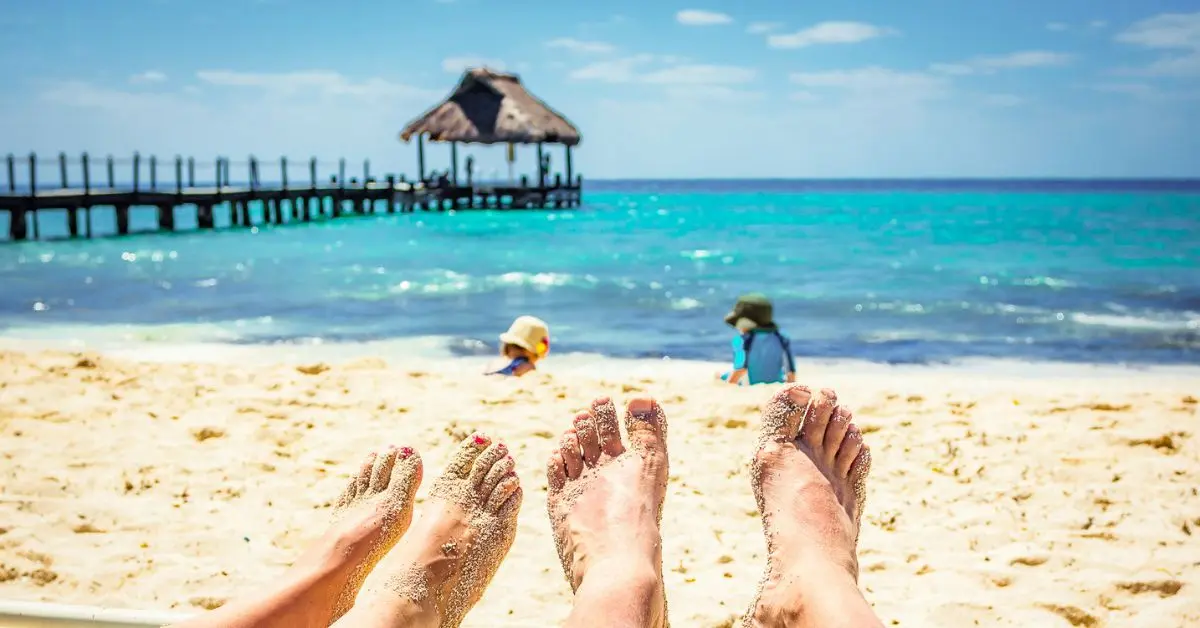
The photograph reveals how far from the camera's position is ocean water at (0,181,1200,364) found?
344 inches

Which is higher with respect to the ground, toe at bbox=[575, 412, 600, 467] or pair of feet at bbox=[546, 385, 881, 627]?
toe at bbox=[575, 412, 600, 467]

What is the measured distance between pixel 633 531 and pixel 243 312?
367 inches

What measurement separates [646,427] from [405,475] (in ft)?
1.90

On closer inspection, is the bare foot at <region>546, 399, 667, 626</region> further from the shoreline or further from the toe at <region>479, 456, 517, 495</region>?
the shoreline

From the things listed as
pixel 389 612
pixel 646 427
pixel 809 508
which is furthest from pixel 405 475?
pixel 809 508

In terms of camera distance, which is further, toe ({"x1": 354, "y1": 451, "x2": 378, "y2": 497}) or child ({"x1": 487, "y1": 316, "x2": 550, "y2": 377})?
child ({"x1": 487, "y1": 316, "x2": 550, "y2": 377})

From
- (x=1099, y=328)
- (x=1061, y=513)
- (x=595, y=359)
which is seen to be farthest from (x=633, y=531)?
(x=1099, y=328)

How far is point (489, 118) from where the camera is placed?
2844 cm

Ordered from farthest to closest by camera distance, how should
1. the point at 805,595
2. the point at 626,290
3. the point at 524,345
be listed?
the point at 626,290 → the point at 524,345 → the point at 805,595

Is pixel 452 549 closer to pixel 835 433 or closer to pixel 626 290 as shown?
pixel 835 433

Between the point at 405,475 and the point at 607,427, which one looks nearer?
the point at 405,475

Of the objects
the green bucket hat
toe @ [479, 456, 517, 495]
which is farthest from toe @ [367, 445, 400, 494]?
the green bucket hat

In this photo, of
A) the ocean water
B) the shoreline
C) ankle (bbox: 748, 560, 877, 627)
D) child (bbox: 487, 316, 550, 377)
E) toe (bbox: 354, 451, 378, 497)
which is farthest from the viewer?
the ocean water

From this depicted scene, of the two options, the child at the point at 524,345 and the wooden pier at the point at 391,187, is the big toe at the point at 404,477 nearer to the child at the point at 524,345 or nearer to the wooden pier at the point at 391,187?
the child at the point at 524,345
